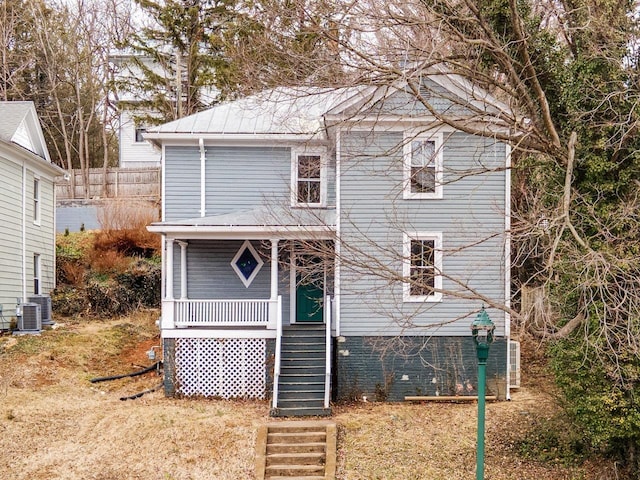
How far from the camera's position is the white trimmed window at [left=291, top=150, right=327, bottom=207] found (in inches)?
664

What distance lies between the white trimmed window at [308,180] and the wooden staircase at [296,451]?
600 cm

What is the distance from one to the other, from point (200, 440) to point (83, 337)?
26.0 ft

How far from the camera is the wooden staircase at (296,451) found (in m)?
11.5

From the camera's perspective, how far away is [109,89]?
3219 centimetres

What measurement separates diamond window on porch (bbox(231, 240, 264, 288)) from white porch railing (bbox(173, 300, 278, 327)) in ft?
4.45

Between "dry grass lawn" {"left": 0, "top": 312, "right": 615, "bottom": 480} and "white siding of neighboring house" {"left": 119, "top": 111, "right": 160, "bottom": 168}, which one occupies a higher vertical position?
"white siding of neighboring house" {"left": 119, "top": 111, "right": 160, "bottom": 168}

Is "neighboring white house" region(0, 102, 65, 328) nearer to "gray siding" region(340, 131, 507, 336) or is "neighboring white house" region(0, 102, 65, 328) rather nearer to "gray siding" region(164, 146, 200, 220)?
"gray siding" region(164, 146, 200, 220)

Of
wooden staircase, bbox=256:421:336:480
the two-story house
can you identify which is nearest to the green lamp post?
wooden staircase, bbox=256:421:336:480

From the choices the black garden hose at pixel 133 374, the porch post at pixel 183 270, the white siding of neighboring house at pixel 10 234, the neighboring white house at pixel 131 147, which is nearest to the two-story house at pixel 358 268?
the porch post at pixel 183 270

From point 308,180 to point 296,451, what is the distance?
7.13m

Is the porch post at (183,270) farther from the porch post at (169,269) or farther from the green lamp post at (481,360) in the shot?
the green lamp post at (481,360)

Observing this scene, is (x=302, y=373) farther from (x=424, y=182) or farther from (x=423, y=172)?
(x=423, y=172)

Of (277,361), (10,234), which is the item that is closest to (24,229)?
(10,234)

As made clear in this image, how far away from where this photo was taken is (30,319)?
61.4 feet
